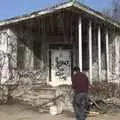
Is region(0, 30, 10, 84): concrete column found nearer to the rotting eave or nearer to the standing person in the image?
the rotting eave

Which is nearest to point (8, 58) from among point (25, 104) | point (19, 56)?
point (19, 56)

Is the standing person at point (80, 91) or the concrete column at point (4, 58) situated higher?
the concrete column at point (4, 58)

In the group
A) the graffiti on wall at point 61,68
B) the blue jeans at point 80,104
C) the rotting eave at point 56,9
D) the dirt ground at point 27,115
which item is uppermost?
the rotting eave at point 56,9

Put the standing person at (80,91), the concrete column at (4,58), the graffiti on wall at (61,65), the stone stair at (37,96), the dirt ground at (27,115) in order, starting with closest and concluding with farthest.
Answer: the standing person at (80,91) < the dirt ground at (27,115) < the stone stair at (37,96) < the concrete column at (4,58) < the graffiti on wall at (61,65)

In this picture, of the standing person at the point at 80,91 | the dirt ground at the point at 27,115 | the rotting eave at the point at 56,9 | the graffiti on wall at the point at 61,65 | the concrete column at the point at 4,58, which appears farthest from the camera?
the graffiti on wall at the point at 61,65

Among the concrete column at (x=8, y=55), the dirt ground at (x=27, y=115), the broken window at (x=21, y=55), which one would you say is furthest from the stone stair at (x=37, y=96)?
the broken window at (x=21, y=55)

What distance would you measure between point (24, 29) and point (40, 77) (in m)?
2.57

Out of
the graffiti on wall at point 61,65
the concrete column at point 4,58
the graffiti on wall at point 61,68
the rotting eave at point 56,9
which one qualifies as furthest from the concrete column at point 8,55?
the graffiti on wall at point 61,68

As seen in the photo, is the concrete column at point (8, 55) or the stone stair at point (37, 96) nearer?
the stone stair at point (37, 96)

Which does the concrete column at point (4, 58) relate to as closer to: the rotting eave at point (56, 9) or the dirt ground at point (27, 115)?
the rotting eave at point (56, 9)

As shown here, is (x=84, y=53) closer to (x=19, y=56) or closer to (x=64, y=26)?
(x=64, y=26)

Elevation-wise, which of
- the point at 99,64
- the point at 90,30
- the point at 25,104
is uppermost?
the point at 90,30

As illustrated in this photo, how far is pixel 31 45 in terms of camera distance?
2231cm

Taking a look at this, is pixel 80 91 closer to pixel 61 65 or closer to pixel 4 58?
pixel 4 58
